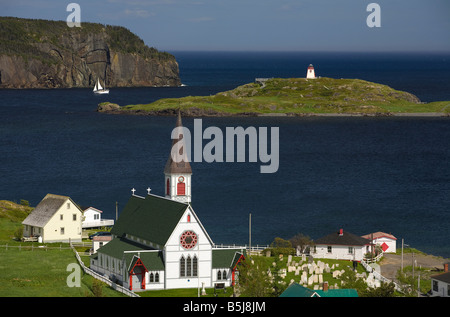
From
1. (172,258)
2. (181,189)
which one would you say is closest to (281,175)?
(181,189)

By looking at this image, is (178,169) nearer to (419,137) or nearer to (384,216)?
(384,216)

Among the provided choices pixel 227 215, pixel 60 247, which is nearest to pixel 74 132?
pixel 227 215

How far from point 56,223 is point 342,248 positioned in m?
23.8

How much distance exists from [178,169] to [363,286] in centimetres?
1704

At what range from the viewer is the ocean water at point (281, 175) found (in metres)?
94.6

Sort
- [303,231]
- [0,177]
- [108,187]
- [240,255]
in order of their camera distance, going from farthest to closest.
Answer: [0,177]
[108,187]
[303,231]
[240,255]

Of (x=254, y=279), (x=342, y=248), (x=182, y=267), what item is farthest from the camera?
(x=342, y=248)

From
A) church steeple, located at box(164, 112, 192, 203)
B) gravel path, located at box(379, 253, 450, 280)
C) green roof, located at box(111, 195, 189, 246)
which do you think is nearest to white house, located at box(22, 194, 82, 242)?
green roof, located at box(111, 195, 189, 246)

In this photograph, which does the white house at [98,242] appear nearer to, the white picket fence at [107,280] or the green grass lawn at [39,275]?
the green grass lawn at [39,275]

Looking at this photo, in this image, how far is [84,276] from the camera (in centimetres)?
6028

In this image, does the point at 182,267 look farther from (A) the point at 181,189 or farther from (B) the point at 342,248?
(B) the point at 342,248

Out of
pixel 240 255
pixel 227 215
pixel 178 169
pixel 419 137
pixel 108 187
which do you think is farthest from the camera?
pixel 419 137

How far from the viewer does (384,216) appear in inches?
3893

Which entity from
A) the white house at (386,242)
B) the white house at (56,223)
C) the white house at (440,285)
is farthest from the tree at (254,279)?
the white house at (56,223)
